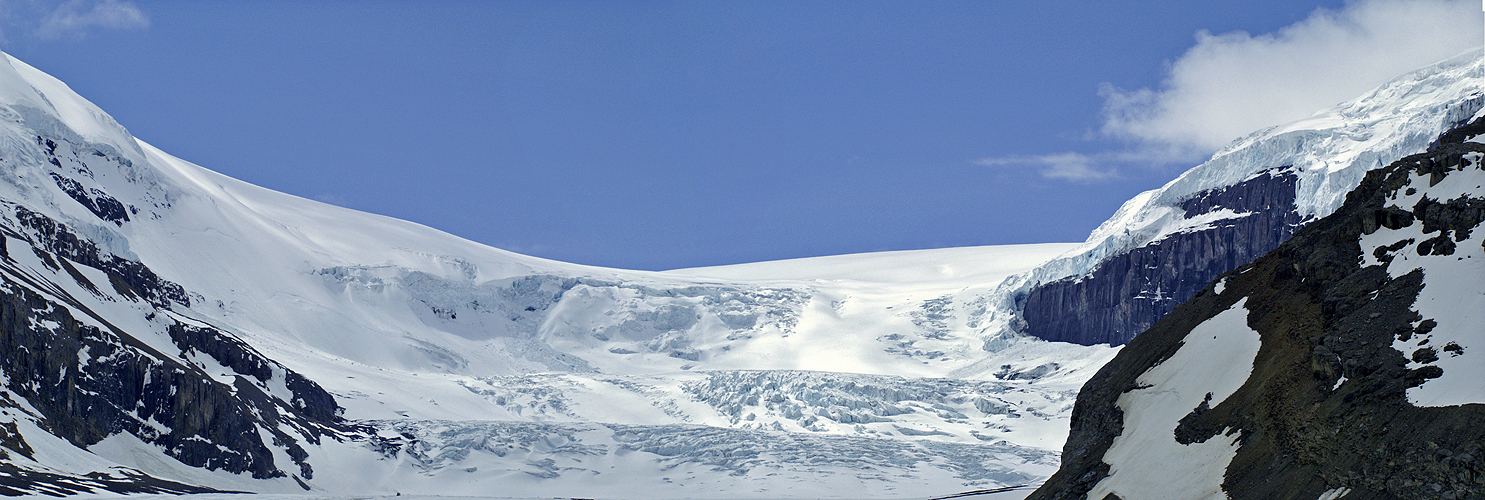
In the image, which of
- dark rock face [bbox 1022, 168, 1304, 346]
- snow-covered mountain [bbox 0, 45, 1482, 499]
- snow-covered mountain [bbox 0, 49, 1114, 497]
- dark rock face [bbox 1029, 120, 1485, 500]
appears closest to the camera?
dark rock face [bbox 1029, 120, 1485, 500]

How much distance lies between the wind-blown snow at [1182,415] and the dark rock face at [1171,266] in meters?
144

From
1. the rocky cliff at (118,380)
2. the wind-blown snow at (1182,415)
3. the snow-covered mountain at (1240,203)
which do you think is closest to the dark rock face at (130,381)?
the rocky cliff at (118,380)

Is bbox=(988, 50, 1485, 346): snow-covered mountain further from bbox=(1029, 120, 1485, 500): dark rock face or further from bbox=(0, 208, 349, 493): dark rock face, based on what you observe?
bbox=(1029, 120, 1485, 500): dark rock face

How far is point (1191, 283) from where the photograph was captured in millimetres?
187000

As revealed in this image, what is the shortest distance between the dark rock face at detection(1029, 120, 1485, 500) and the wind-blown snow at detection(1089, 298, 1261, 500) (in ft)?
1.07

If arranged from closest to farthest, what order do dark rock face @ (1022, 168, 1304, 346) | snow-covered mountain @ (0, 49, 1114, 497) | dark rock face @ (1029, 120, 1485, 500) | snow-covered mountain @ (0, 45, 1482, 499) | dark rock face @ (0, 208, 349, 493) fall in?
1. dark rock face @ (1029, 120, 1485, 500)
2. dark rock face @ (0, 208, 349, 493)
3. snow-covered mountain @ (0, 49, 1114, 497)
4. snow-covered mountain @ (0, 45, 1482, 499)
5. dark rock face @ (1022, 168, 1304, 346)

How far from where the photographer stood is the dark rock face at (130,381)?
108875 millimetres

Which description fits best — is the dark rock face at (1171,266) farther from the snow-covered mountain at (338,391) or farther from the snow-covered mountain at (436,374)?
the snow-covered mountain at (338,391)

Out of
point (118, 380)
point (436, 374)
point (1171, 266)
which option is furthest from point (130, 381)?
point (1171, 266)

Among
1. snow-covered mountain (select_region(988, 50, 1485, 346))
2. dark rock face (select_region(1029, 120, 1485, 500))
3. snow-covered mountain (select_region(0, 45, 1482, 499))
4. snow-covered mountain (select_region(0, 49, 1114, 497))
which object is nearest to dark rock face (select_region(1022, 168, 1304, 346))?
snow-covered mountain (select_region(988, 50, 1485, 346))

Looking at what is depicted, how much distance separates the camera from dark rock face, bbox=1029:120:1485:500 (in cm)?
2834

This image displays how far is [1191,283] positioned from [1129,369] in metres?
151

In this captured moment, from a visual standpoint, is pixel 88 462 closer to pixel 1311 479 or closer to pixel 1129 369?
pixel 1129 369

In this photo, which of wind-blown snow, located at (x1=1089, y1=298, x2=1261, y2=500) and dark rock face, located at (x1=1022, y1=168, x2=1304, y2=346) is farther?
dark rock face, located at (x1=1022, y1=168, x2=1304, y2=346)
